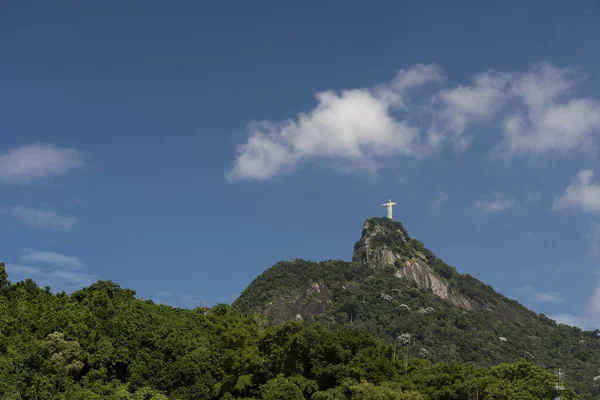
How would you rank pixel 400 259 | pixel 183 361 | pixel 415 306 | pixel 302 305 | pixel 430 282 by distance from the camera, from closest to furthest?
pixel 183 361 < pixel 302 305 < pixel 415 306 < pixel 430 282 < pixel 400 259

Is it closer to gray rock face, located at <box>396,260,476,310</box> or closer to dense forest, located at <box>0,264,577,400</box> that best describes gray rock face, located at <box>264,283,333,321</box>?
gray rock face, located at <box>396,260,476,310</box>

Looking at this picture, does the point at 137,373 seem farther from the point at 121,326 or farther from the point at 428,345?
the point at 428,345

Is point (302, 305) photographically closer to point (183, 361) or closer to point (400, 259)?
point (400, 259)

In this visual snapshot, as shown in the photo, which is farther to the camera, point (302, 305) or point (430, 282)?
point (430, 282)

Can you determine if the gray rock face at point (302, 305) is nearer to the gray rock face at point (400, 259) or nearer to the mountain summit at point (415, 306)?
the mountain summit at point (415, 306)

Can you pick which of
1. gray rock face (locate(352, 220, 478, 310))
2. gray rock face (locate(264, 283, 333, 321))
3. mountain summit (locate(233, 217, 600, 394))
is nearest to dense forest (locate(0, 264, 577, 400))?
mountain summit (locate(233, 217, 600, 394))

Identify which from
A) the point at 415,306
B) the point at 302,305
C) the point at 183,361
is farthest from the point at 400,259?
the point at 183,361
